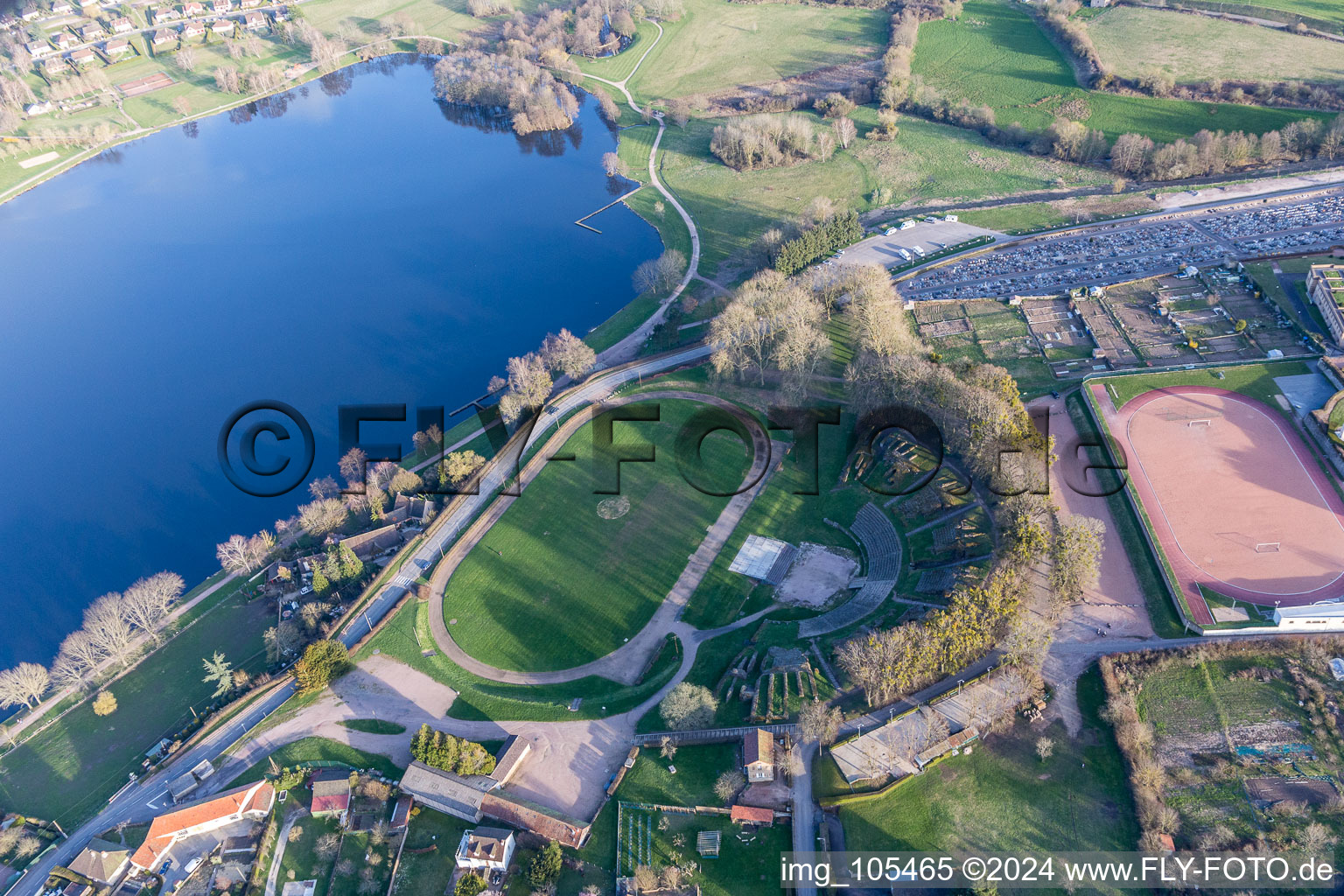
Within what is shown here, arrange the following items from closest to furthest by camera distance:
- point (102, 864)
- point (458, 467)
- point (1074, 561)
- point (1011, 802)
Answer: point (1011, 802) < point (102, 864) < point (1074, 561) < point (458, 467)

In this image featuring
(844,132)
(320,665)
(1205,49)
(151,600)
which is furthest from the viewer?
(1205,49)

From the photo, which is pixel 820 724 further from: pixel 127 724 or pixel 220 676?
pixel 127 724

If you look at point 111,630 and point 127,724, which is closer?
point 127,724

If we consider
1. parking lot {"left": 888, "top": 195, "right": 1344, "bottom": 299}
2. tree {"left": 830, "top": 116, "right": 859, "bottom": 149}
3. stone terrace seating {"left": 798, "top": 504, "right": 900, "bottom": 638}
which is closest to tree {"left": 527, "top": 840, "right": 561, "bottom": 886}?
stone terrace seating {"left": 798, "top": 504, "right": 900, "bottom": 638}

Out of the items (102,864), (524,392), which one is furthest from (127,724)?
(524,392)

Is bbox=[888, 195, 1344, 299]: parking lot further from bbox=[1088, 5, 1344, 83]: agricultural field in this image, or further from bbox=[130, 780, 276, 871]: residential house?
bbox=[130, 780, 276, 871]: residential house

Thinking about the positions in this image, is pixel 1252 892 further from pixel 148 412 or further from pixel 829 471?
pixel 148 412

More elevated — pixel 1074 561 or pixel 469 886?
pixel 1074 561
